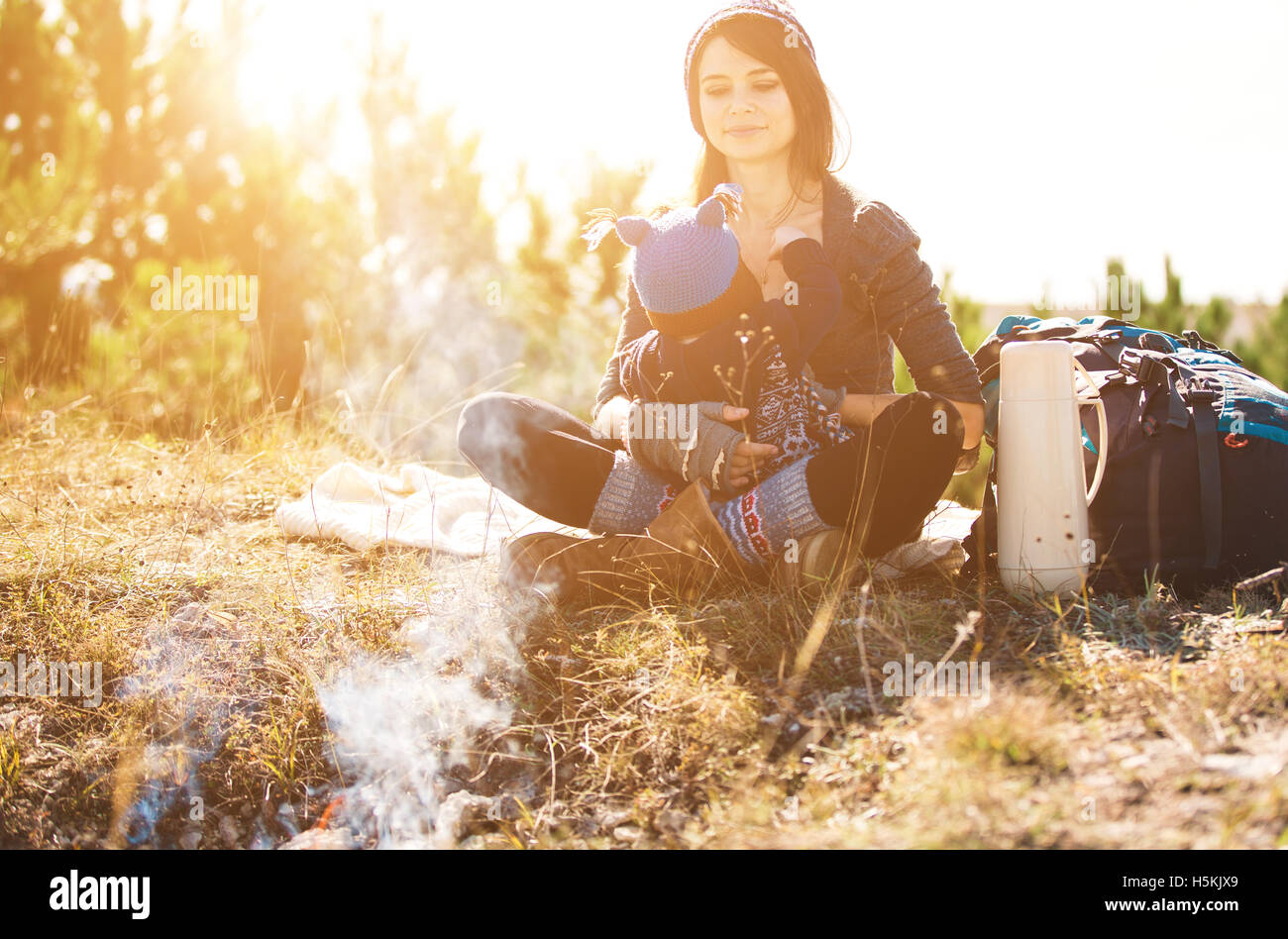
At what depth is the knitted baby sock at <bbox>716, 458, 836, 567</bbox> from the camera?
2.03 meters

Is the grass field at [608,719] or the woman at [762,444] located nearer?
the grass field at [608,719]

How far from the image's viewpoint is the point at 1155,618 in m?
1.86

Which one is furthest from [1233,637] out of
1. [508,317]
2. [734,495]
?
[508,317]

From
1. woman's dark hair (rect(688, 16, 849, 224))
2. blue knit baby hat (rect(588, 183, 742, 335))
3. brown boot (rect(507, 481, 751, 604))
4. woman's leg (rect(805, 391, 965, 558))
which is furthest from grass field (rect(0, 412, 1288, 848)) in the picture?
woman's dark hair (rect(688, 16, 849, 224))

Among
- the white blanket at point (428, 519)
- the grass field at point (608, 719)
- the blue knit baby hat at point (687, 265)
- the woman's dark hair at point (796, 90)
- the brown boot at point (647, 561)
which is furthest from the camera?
the white blanket at point (428, 519)

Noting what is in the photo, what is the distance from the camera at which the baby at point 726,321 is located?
1.96 metres

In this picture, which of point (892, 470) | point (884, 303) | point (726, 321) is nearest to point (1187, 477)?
point (892, 470)

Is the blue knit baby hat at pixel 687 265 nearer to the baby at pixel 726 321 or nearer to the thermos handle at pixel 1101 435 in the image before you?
the baby at pixel 726 321

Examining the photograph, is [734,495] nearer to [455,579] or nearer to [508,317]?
[455,579]

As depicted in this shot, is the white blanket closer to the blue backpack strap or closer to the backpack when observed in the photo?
the backpack

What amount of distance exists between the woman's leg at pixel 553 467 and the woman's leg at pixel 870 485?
0.25 metres

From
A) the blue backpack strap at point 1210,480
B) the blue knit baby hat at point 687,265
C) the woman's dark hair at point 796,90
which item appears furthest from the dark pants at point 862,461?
the woman's dark hair at point 796,90
